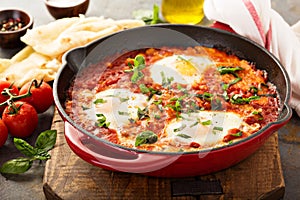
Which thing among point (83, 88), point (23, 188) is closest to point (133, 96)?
point (83, 88)


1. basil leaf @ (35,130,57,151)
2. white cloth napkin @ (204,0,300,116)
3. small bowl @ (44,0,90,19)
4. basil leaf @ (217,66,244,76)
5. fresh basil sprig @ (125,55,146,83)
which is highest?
white cloth napkin @ (204,0,300,116)

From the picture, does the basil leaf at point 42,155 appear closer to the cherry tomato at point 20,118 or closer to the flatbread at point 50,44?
the cherry tomato at point 20,118

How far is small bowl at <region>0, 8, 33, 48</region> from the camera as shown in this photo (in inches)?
181

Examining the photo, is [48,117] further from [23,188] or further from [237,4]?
[237,4]

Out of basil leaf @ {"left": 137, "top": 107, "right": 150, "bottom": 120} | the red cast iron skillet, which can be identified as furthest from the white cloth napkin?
basil leaf @ {"left": 137, "top": 107, "right": 150, "bottom": 120}

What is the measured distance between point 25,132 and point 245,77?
1.53m

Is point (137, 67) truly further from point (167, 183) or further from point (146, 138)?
point (167, 183)

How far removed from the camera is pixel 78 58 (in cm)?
382

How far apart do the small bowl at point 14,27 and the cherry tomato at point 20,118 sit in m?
0.97

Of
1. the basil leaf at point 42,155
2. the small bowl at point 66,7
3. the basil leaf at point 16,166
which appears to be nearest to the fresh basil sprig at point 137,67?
the basil leaf at point 42,155

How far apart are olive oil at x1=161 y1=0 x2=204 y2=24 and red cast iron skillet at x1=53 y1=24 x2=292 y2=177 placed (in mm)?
685

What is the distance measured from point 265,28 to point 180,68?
769 mm

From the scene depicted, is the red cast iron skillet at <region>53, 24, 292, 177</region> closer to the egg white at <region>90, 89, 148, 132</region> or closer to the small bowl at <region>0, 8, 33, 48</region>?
the egg white at <region>90, 89, 148, 132</region>

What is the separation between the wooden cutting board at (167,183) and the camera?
3199 millimetres
